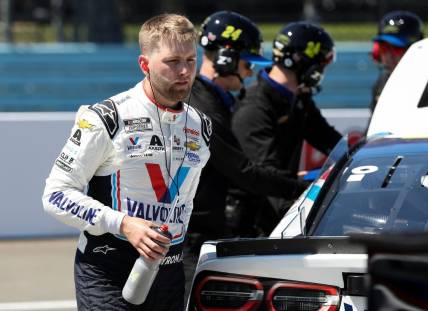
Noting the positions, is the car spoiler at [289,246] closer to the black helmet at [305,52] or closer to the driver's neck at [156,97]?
the driver's neck at [156,97]

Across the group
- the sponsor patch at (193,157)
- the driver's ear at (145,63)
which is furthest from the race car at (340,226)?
the driver's ear at (145,63)

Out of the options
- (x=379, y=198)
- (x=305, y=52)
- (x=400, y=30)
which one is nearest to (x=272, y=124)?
(x=305, y=52)

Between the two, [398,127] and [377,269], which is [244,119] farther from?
[377,269]

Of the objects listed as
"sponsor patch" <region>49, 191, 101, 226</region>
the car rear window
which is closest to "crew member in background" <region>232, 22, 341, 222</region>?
the car rear window

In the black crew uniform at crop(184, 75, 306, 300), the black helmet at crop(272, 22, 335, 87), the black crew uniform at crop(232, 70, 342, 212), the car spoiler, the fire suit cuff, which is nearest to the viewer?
the car spoiler

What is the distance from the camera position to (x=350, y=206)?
13.5ft

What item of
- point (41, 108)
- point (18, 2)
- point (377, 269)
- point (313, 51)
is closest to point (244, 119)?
point (313, 51)

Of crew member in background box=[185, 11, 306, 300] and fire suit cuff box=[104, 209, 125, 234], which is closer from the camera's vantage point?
fire suit cuff box=[104, 209, 125, 234]

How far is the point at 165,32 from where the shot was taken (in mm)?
3676

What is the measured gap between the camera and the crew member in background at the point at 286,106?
5.72 meters

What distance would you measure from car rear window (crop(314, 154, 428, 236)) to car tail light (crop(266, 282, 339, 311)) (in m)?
0.53

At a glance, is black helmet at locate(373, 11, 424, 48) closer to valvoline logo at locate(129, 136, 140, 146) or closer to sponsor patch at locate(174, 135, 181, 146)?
sponsor patch at locate(174, 135, 181, 146)

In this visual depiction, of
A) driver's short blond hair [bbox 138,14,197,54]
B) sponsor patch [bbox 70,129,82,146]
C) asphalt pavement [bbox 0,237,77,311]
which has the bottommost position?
asphalt pavement [bbox 0,237,77,311]

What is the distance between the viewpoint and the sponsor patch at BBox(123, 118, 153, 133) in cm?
367
